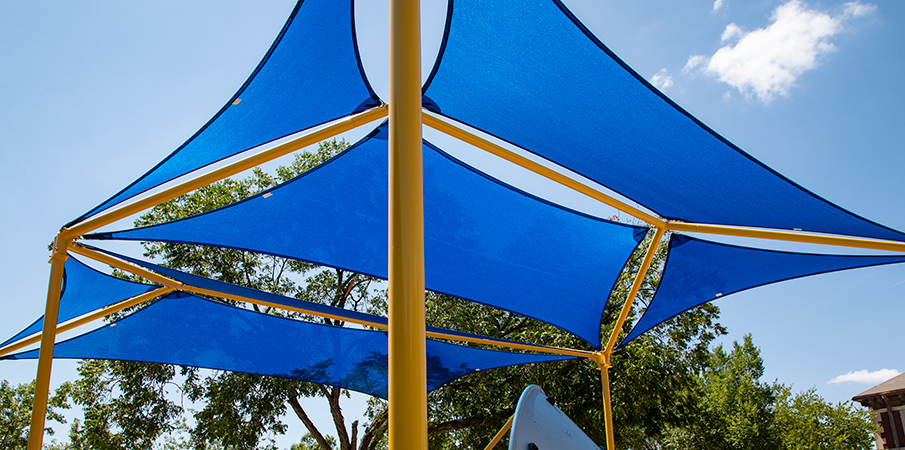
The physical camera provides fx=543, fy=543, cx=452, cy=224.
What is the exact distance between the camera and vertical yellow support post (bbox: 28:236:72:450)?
294 centimetres

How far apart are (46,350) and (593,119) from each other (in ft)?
11.3

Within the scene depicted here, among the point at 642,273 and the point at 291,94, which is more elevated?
the point at 291,94

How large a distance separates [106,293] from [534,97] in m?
4.62

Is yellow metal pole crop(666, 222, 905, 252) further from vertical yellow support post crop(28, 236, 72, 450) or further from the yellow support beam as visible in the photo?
vertical yellow support post crop(28, 236, 72, 450)

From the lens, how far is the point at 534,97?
127 inches

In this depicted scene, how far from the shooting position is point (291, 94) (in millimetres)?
3303

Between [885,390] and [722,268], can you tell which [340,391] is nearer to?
[722,268]

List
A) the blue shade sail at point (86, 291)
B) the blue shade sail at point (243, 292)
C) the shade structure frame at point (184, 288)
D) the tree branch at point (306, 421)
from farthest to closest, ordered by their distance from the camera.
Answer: the tree branch at point (306, 421) < the blue shade sail at point (86, 291) < the blue shade sail at point (243, 292) < the shade structure frame at point (184, 288)

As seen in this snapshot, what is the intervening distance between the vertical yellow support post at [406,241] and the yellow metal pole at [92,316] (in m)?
4.07

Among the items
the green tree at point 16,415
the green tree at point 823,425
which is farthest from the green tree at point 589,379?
the green tree at point 16,415

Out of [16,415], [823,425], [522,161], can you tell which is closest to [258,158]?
[522,161]

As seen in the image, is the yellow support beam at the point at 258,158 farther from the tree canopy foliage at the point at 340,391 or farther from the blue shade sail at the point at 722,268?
the tree canopy foliage at the point at 340,391

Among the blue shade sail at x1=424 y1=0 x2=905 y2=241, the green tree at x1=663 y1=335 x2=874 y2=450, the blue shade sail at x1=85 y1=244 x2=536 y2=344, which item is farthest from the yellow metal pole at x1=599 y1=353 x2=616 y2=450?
the green tree at x1=663 y1=335 x2=874 y2=450

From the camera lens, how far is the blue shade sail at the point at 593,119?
290 centimetres
